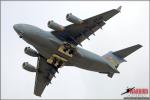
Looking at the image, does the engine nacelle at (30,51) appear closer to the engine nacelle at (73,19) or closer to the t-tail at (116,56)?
the engine nacelle at (73,19)

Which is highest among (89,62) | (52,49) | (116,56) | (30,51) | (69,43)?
(69,43)

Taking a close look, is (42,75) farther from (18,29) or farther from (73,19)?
(73,19)

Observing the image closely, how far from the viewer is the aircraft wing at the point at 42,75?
2378 inches

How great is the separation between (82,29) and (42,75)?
34.0 feet

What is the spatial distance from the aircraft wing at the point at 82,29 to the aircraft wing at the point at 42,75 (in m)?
6.40

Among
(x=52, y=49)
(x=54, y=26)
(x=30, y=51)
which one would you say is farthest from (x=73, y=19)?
(x=30, y=51)

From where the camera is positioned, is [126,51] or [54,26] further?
[126,51]

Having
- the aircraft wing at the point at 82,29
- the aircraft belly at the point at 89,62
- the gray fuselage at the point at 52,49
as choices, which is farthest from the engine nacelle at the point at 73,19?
the aircraft belly at the point at 89,62

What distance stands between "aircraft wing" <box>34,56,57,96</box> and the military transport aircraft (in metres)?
1.86

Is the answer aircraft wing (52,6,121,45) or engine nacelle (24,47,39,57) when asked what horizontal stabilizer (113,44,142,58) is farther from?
engine nacelle (24,47,39,57)

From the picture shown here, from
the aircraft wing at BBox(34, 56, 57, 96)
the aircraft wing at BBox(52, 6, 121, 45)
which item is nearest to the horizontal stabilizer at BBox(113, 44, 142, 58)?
the aircraft wing at BBox(52, 6, 121, 45)

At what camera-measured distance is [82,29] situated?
2158 inches

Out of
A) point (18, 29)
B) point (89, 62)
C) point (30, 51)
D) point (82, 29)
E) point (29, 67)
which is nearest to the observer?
point (18, 29)

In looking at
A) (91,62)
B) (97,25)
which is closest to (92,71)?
(91,62)
